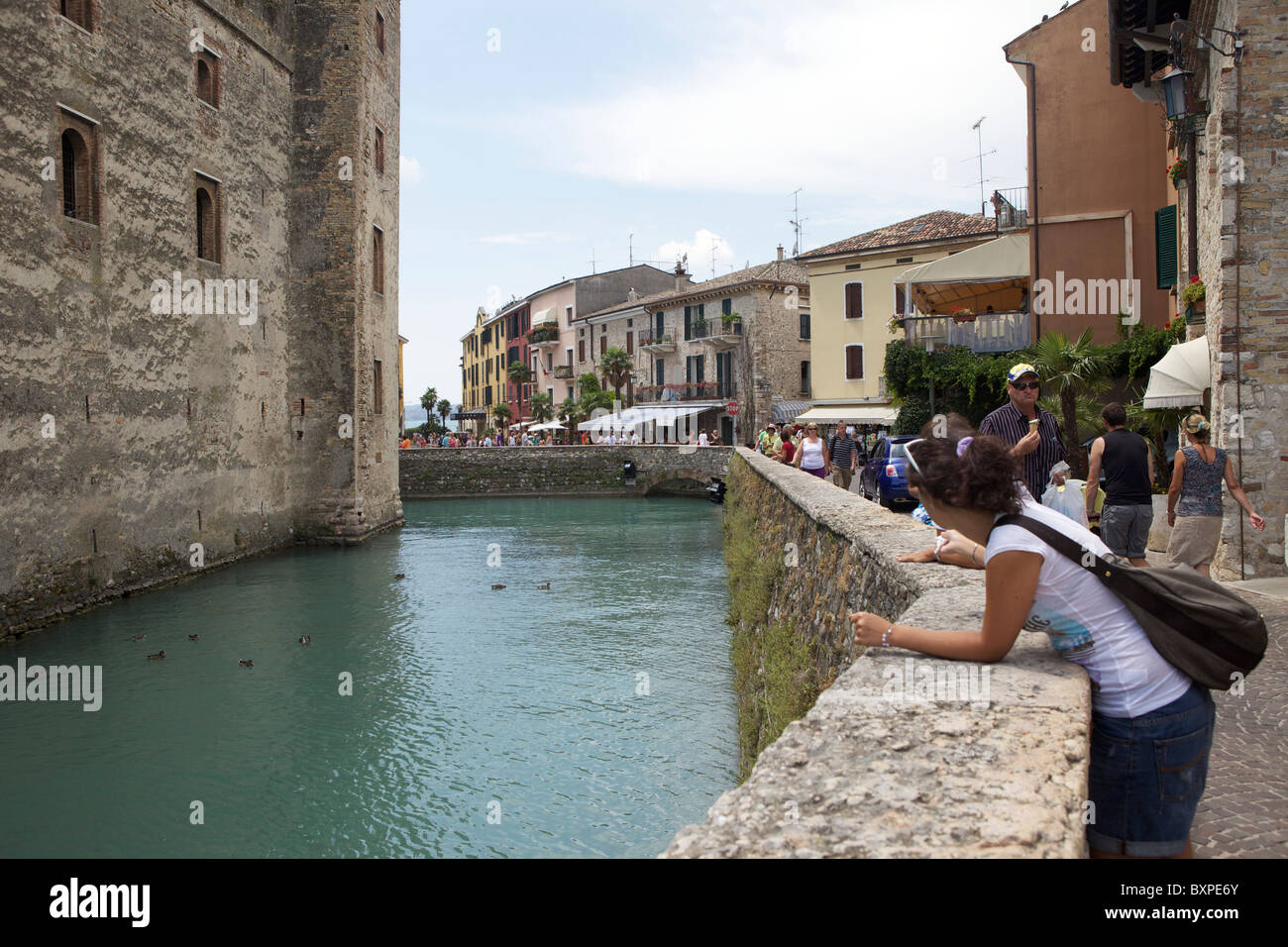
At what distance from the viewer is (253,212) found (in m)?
19.1

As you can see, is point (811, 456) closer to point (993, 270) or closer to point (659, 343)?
point (993, 270)

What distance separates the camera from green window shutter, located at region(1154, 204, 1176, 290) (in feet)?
48.8

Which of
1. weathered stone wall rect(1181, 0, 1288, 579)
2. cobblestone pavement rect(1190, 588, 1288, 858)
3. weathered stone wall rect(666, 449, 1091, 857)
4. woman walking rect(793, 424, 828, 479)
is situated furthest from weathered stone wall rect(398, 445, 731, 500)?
weathered stone wall rect(666, 449, 1091, 857)

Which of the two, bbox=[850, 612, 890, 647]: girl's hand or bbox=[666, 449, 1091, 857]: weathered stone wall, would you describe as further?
bbox=[850, 612, 890, 647]: girl's hand

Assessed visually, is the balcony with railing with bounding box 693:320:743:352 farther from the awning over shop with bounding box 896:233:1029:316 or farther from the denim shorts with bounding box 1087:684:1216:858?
the denim shorts with bounding box 1087:684:1216:858

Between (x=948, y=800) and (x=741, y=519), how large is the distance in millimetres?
15331

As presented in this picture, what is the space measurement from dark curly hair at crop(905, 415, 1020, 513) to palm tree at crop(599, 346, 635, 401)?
49.2 m

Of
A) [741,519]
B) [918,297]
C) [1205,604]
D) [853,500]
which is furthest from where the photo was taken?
[918,297]

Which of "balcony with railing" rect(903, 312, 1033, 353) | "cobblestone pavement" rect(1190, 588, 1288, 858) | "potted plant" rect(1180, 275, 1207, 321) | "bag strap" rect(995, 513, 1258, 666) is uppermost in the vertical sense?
"balcony with railing" rect(903, 312, 1033, 353)

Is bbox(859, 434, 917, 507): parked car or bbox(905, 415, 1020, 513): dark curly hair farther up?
bbox(905, 415, 1020, 513): dark curly hair

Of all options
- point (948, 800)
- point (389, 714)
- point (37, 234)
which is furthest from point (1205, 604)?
point (37, 234)

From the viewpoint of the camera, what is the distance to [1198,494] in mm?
7527

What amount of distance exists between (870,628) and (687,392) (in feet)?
149
